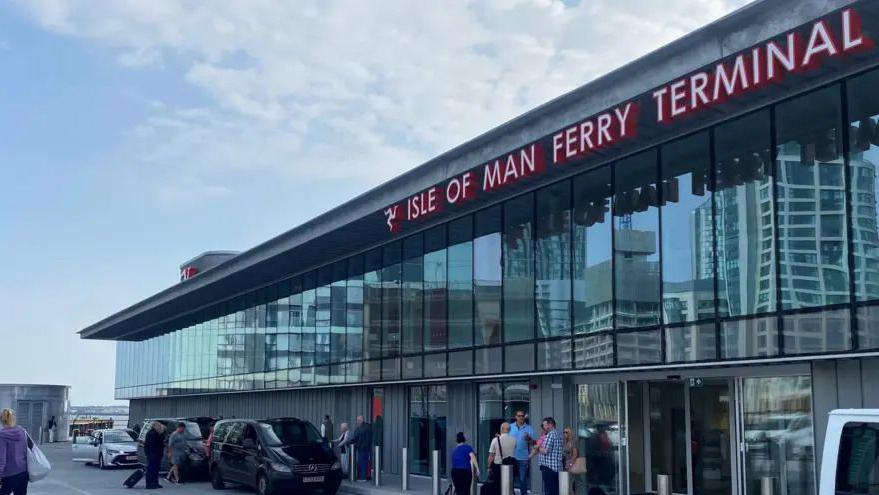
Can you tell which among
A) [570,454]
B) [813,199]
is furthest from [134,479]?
[813,199]

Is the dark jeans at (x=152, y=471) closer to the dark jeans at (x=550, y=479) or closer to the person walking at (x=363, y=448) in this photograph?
the person walking at (x=363, y=448)

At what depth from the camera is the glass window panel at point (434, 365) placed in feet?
81.3

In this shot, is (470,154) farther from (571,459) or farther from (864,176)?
(864,176)

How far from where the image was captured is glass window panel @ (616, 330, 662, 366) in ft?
57.1

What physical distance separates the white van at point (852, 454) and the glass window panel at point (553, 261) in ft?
37.7

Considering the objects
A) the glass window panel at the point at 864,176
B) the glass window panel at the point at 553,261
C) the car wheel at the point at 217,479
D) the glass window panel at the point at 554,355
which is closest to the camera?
the glass window panel at the point at 864,176

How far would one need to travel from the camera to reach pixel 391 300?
28156mm

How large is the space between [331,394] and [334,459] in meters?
9.72

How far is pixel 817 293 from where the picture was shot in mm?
14422

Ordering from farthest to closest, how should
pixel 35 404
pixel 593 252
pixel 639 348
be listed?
pixel 35 404 < pixel 593 252 < pixel 639 348

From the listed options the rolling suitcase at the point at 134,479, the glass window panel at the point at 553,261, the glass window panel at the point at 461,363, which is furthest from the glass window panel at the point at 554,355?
the rolling suitcase at the point at 134,479

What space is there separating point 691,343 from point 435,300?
33.1ft

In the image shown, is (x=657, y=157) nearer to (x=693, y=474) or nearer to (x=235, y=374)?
(x=693, y=474)

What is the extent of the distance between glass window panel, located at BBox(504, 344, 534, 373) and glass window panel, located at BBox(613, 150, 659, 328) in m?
3.12
